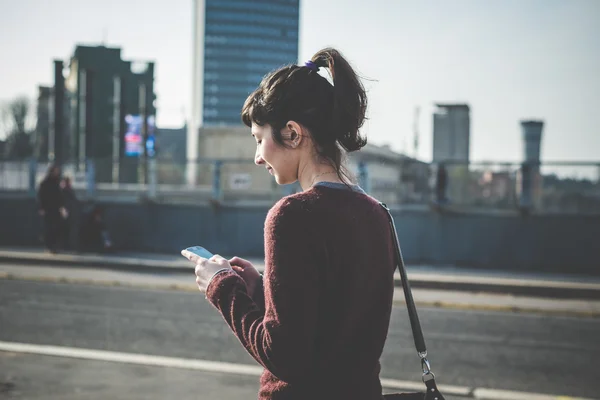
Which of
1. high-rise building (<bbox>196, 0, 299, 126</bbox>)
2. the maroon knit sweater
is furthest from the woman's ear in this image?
high-rise building (<bbox>196, 0, 299, 126</bbox>)

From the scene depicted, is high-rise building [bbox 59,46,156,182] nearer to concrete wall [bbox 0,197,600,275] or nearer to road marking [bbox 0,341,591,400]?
concrete wall [bbox 0,197,600,275]

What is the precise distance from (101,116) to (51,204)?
252ft

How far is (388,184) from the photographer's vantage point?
16.8m

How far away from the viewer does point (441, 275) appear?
14.0 m

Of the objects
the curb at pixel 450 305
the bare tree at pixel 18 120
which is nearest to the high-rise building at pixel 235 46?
the bare tree at pixel 18 120

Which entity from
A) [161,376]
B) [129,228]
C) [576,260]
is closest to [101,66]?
[129,228]

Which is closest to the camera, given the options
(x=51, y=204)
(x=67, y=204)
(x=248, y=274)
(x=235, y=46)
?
(x=248, y=274)

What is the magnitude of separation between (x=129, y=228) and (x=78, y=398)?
44.3ft

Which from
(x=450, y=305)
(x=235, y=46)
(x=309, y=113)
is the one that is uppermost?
(x=235, y=46)

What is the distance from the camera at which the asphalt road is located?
6.34 meters

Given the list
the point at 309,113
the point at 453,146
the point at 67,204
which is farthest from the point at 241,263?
the point at 453,146

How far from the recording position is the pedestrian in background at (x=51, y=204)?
647 inches

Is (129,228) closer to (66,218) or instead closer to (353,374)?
(66,218)

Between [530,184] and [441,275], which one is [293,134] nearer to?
[441,275]
